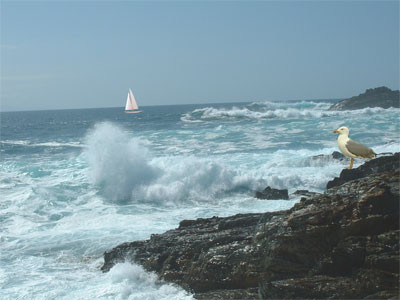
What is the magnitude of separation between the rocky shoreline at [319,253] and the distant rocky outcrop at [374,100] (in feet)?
169

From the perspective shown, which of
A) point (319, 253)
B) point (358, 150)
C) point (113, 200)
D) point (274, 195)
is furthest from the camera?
point (113, 200)

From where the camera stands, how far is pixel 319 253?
425 cm

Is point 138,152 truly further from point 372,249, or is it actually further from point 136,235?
point 372,249

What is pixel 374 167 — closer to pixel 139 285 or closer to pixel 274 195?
pixel 274 195

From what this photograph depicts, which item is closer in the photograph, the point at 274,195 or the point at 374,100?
the point at 274,195

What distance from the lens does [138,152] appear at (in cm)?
1546

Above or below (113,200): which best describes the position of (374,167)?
above

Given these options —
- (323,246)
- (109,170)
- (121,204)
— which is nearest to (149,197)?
(121,204)

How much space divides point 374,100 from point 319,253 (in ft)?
180

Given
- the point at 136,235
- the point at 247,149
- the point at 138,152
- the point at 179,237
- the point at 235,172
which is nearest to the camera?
the point at 179,237

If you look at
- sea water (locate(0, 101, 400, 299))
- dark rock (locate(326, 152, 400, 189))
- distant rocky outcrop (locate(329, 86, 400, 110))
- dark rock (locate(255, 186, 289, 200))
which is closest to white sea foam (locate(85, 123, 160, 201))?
sea water (locate(0, 101, 400, 299))

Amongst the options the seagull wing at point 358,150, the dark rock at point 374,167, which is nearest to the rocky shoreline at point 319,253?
the seagull wing at point 358,150

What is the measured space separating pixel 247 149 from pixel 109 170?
9073 mm

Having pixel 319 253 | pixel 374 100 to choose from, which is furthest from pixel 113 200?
pixel 374 100
